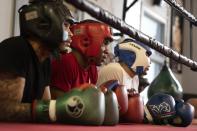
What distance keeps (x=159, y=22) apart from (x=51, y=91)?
3.03m

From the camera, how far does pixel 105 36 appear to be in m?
1.70

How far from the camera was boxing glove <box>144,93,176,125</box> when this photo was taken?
180 cm

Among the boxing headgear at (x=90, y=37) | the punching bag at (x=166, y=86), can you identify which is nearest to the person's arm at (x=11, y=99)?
the boxing headgear at (x=90, y=37)

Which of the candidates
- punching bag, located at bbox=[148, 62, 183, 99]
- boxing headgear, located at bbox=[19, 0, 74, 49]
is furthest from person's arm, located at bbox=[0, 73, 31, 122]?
punching bag, located at bbox=[148, 62, 183, 99]

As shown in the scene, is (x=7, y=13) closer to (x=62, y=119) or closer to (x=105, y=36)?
(x=105, y=36)

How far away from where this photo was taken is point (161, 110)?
181 cm

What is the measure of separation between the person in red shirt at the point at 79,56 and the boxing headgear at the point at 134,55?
1.38 feet

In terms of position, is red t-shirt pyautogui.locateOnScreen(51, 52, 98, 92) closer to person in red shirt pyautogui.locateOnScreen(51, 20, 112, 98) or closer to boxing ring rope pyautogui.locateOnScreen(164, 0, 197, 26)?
person in red shirt pyautogui.locateOnScreen(51, 20, 112, 98)

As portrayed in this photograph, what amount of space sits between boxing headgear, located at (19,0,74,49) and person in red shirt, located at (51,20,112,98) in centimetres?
34

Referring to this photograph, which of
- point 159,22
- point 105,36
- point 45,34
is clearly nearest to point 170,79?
point 105,36

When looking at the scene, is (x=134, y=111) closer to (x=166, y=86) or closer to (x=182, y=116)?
(x=182, y=116)

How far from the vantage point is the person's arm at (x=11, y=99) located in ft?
3.94

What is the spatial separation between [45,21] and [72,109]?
334mm

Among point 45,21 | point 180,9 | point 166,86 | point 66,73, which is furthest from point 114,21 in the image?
point 166,86
